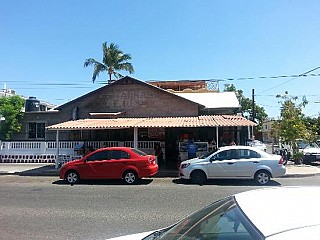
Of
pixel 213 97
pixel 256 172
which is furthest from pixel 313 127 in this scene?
pixel 256 172

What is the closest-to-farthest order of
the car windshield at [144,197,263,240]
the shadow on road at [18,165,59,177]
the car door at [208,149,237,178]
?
1. the car windshield at [144,197,263,240]
2. the car door at [208,149,237,178]
3. the shadow on road at [18,165,59,177]

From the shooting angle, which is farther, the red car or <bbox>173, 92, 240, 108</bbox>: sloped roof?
<bbox>173, 92, 240, 108</bbox>: sloped roof

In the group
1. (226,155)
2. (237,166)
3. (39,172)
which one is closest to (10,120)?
(39,172)

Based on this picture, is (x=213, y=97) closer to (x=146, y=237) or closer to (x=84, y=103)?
(x=84, y=103)

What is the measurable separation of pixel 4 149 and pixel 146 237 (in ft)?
74.0

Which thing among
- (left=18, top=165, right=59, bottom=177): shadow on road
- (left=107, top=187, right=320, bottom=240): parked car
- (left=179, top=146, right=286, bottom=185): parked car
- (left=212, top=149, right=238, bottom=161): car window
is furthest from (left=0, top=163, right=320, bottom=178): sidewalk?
(left=107, top=187, right=320, bottom=240): parked car

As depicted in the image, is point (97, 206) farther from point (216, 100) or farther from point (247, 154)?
point (216, 100)

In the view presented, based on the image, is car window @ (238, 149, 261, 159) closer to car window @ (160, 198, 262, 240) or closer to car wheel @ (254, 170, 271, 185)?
car wheel @ (254, 170, 271, 185)

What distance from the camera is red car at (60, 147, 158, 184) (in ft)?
47.0

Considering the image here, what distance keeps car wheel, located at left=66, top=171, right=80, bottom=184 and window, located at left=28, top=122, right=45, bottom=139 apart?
12028mm

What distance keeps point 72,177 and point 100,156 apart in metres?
1.51

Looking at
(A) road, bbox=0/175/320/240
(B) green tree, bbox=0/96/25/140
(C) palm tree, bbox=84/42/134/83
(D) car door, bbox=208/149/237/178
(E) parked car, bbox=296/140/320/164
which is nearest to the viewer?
(A) road, bbox=0/175/320/240

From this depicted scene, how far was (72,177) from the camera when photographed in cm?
1470

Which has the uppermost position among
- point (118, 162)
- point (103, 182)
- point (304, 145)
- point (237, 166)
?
point (304, 145)
